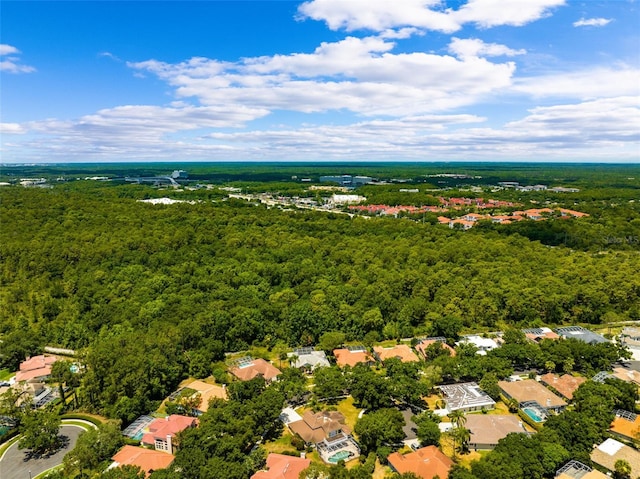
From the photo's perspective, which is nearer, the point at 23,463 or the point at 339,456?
the point at 339,456

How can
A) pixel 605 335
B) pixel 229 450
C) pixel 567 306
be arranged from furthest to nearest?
pixel 567 306, pixel 605 335, pixel 229 450

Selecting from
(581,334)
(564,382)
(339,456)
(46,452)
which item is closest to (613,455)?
(564,382)

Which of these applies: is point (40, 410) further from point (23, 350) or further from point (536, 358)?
point (536, 358)

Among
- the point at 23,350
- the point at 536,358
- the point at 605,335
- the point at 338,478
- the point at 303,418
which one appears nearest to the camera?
the point at 338,478

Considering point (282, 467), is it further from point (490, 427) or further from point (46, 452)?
point (46, 452)

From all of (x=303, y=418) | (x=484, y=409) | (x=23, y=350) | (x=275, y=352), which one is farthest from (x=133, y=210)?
(x=484, y=409)

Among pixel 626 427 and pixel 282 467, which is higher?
pixel 282 467

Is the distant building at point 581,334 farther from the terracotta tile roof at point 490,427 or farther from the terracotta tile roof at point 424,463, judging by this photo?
the terracotta tile roof at point 424,463
